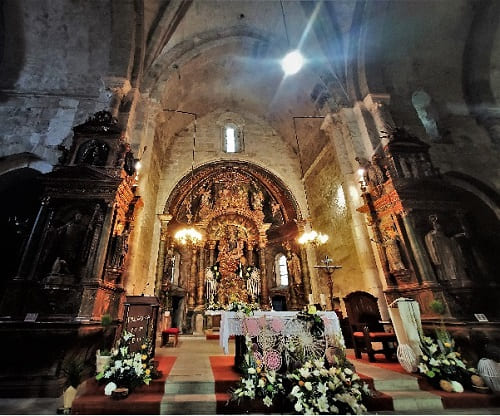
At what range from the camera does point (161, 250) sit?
9.87 meters

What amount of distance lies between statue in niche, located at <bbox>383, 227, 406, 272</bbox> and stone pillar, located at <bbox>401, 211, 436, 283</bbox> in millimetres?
310

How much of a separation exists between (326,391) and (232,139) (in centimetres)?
1249

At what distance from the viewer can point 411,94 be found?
31.3 feet

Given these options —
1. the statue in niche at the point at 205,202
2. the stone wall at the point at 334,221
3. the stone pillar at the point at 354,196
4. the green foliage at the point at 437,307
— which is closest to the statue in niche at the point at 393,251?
the stone pillar at the point at 354,196

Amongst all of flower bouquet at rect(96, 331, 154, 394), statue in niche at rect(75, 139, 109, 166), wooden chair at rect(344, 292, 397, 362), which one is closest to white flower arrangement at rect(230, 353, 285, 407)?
flower bouquet at rect(96, 331, 154, 394)

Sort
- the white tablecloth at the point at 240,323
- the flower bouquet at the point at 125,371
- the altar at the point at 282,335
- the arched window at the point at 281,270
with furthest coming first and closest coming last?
1. the arched window at the point at 281,270
2. the white tablecloth at the point at 240,323
3. the altar at the point at 282,335
4. the flower bouquet at the point at 125,371

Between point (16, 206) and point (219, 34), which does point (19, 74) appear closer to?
point (16, 206)

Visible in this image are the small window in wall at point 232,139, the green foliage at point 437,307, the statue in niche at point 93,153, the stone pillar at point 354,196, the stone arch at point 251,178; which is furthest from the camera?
the small window in wall at point 232,139

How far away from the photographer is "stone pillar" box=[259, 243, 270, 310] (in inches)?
425

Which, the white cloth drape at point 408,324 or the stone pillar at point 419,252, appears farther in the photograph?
the stone pillar at point 419,252

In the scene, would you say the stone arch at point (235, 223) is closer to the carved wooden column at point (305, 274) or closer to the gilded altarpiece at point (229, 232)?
the gilded altarpiece at point (229, 232)

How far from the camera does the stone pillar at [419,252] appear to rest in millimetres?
5527

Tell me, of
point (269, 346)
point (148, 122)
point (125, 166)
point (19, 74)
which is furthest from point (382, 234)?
point (19, 74)

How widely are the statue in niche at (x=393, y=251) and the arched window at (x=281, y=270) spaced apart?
607 cm
